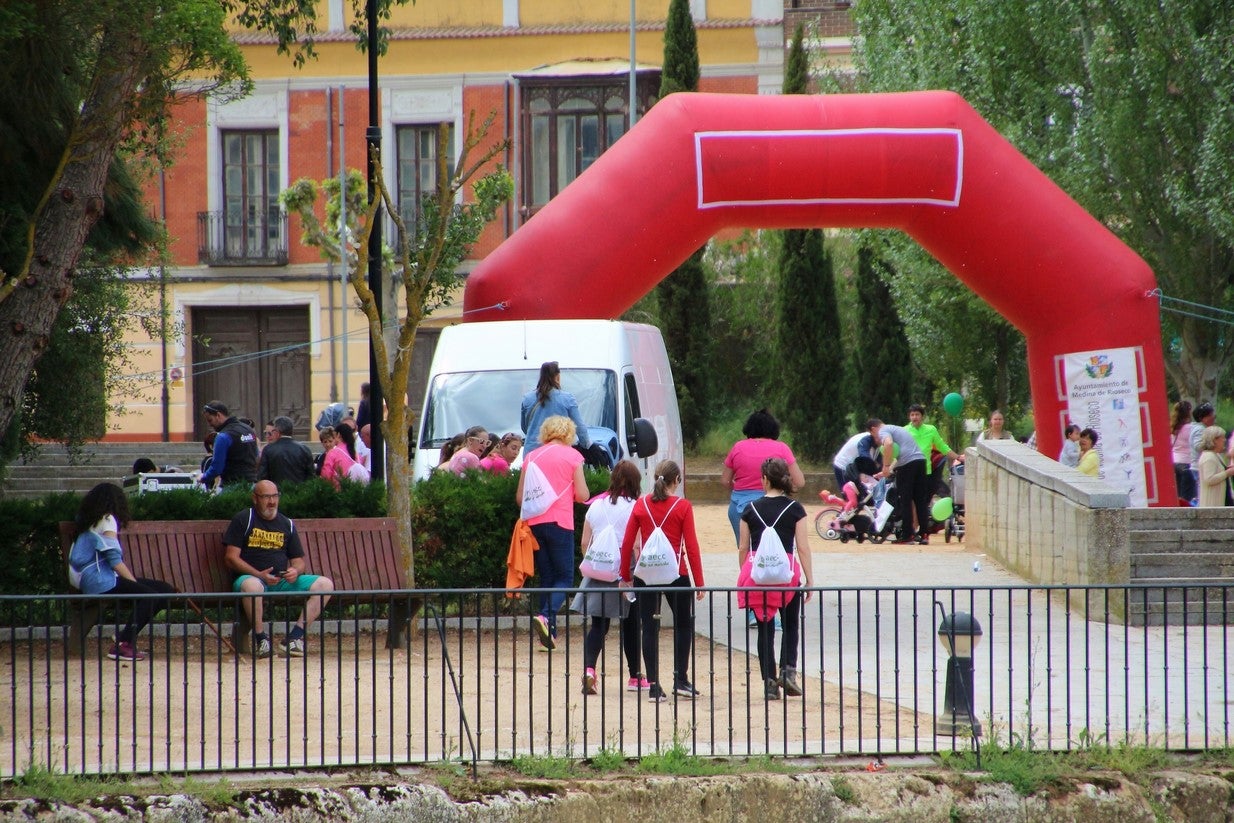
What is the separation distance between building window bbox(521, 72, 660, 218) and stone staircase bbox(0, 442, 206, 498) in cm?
978

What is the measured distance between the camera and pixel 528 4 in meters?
34.5

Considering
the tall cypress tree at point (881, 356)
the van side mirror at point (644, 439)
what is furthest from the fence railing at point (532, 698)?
the tall cypress tree at point (881, 356)

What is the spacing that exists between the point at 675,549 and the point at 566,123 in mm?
26035

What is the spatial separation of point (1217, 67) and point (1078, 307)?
5.81 metres

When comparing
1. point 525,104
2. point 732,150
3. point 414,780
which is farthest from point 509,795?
point 525,104

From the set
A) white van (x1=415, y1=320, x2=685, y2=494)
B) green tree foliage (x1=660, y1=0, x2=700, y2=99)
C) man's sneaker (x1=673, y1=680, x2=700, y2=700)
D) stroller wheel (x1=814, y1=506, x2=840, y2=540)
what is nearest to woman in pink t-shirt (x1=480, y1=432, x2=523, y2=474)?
white van (x1=415, y1=320, x2=685, y2=494)

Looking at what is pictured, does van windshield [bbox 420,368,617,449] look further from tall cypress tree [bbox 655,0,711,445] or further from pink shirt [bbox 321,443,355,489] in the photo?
tall cypress tree [bbox 655,0,711,445]

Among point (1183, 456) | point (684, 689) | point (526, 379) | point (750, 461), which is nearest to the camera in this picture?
point (684, 689)

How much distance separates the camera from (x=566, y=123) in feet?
112

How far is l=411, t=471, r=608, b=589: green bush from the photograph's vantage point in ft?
40.1

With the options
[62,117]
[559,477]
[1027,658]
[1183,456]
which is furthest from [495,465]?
[1183,456]

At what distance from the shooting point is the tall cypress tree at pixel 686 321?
101ft

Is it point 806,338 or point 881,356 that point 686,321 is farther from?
point 881,356

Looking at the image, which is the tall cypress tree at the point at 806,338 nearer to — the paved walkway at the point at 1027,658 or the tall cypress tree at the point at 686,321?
the tall cypress tree at the point at 686,321
